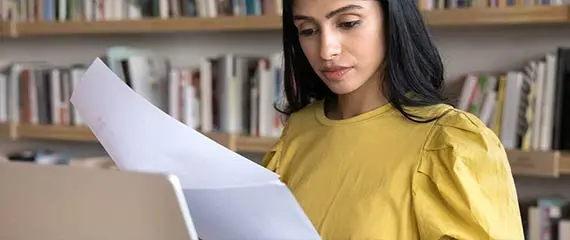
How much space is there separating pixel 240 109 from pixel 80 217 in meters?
1.37

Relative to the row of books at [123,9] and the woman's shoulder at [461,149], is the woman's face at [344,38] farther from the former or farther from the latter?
the row of books at [123,9]

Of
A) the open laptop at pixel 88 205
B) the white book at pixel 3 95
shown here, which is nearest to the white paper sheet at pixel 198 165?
the open laptop at pixel 88 205

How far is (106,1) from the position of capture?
7.28 feet

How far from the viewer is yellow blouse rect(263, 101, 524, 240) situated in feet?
2.68

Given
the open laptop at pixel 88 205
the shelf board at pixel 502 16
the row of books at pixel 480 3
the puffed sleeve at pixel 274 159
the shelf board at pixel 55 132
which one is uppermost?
the row of books at pixel 480 3

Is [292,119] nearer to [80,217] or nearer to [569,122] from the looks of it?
[80,217]

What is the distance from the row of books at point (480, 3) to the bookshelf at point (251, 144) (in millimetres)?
322

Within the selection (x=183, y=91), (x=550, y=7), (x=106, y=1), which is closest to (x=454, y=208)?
(x=550, y=7)

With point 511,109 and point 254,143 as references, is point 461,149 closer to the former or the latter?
point 511,109

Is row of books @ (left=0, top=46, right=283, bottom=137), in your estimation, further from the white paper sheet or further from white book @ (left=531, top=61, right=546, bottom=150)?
the white paper sheet

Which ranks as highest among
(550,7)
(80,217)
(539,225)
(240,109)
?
(550,7)

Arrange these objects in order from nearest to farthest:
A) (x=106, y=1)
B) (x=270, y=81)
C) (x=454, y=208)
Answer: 1. (x=454, y=208)
2. (x=270, y=81)
3. (x=106, y=1)

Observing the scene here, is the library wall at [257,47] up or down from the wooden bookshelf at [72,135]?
up

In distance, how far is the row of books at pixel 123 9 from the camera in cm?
197
